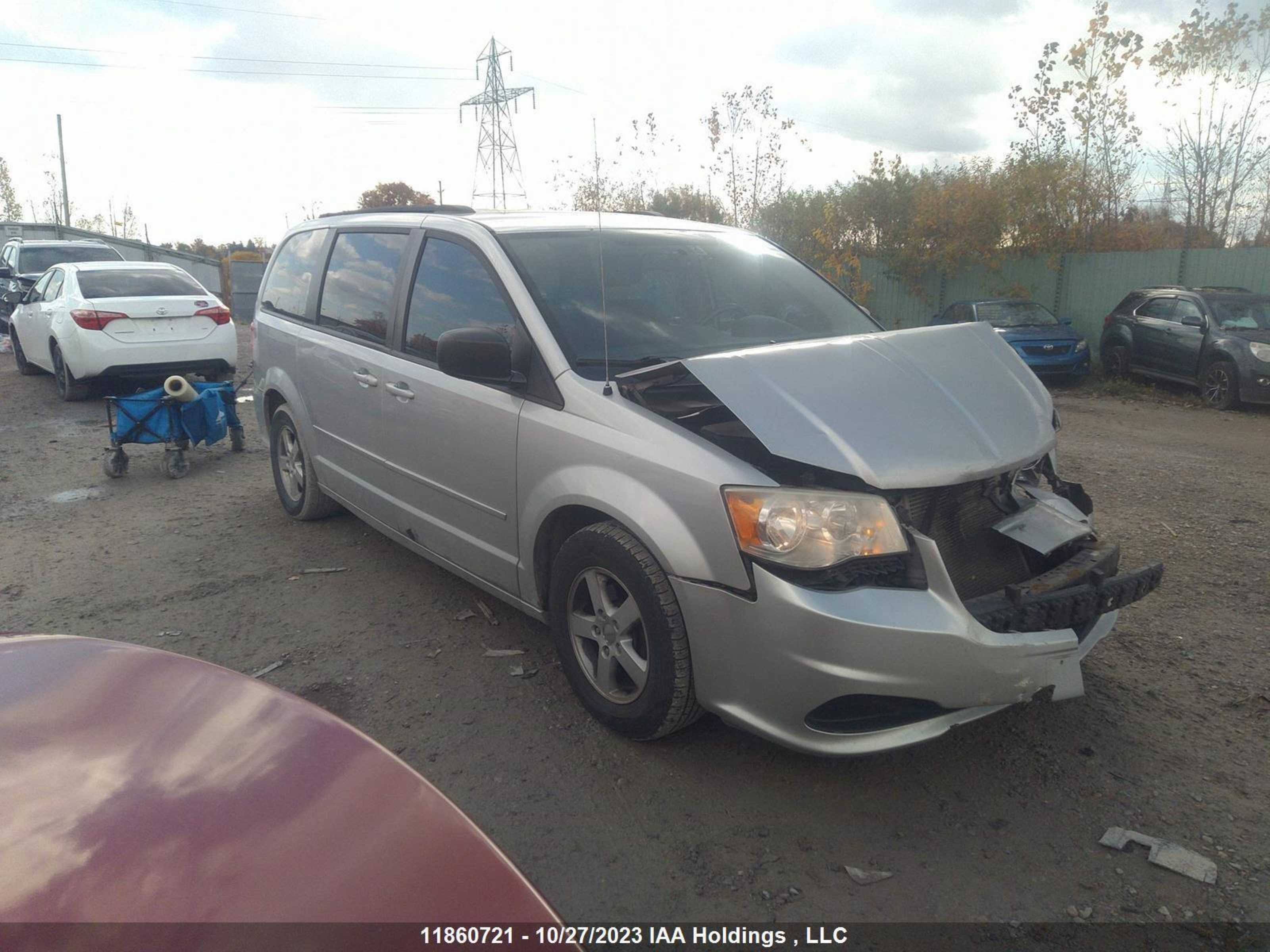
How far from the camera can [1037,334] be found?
15.1m

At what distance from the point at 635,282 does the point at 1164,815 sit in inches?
105

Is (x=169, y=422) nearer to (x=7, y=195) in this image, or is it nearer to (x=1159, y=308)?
(x=1159, y=308)

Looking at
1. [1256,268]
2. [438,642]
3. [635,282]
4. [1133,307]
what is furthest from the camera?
[1256,268]

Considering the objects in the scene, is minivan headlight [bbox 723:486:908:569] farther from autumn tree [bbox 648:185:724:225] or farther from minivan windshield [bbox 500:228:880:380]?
autumn tree [bbox 648:185:724:225]

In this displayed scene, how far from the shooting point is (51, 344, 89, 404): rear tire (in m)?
10.5

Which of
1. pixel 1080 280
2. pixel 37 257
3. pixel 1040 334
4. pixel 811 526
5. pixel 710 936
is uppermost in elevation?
pixel 37 257

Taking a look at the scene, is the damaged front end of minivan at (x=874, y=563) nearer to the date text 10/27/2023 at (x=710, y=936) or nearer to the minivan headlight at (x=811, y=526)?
the minivan headlight at (x=811, y=526)

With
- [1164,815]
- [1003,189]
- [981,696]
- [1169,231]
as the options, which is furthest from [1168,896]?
[1169,231]

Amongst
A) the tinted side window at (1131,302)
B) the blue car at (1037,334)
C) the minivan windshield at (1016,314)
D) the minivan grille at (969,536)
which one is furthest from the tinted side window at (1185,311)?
the minivan grille at (969,536)

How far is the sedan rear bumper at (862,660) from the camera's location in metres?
2.59

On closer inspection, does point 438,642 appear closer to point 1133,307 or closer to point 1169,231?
point 1133,307

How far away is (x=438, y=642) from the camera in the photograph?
416cm

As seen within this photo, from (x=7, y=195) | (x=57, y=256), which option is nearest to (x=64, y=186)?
(x=7, y=195)

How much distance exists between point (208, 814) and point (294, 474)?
4711mm
